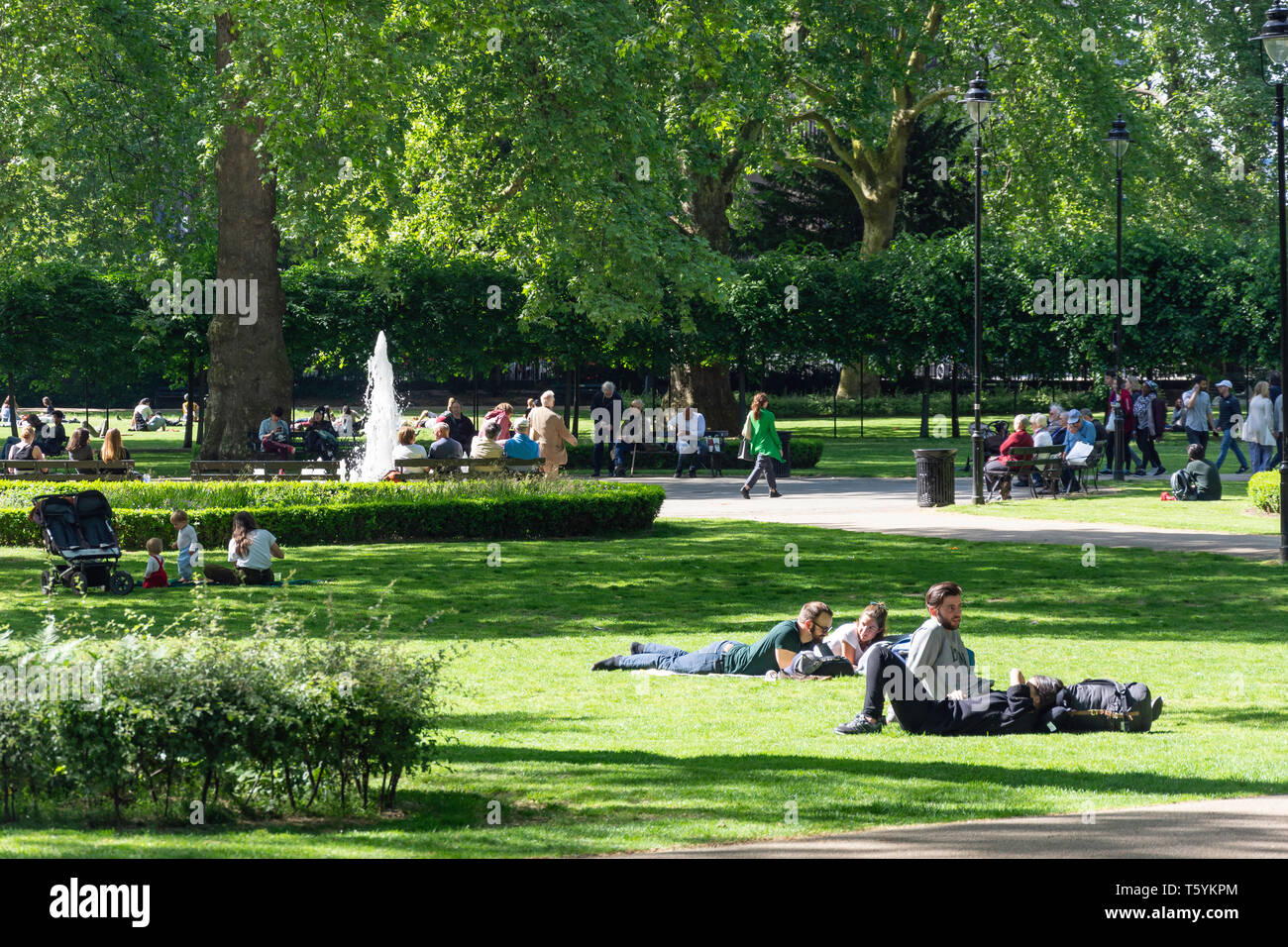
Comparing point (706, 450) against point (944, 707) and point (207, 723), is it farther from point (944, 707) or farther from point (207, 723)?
point (207, 723)

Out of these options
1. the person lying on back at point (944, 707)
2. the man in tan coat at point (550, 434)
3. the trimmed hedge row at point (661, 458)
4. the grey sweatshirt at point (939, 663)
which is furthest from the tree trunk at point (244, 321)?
the person lying on back at point (944, 707)

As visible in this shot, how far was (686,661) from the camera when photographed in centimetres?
1183

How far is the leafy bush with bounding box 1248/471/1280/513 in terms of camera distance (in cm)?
2125

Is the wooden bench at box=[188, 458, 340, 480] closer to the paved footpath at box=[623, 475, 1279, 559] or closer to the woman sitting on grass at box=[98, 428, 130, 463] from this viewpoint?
the woman sitting on grass at box=[98, 428, 130, 463]

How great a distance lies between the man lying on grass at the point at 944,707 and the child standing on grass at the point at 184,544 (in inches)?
362

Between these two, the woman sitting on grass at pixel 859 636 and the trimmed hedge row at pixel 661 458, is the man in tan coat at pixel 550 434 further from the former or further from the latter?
the woman sitting on grass at pixel 859 636

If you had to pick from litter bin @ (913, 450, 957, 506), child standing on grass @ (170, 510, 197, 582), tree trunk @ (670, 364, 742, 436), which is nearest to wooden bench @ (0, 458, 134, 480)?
child standing on grass @ (170, 510, 197, 582)

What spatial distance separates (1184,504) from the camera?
2339cm

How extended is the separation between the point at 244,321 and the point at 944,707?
63.2 ft

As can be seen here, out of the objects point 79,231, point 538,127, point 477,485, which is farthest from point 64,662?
point 79,231

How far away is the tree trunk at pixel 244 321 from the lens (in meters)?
25.6

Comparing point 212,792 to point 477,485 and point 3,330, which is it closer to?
point 477,485

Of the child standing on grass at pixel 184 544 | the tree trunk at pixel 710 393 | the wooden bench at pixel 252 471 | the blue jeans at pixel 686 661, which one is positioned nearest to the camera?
the blue jeans at pixel 686 661
